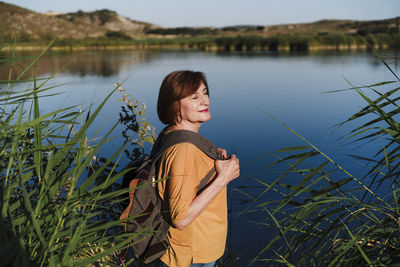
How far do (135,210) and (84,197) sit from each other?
0.24 meters

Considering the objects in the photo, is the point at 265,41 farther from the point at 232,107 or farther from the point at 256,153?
the point at 256,153

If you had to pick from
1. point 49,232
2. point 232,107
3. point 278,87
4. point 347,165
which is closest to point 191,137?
point 49,232

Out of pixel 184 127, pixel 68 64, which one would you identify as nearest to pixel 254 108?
pixel 184 127

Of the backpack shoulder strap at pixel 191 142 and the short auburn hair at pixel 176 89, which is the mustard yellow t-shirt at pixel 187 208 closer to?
the backpack shoulder strap at pixel 191 142

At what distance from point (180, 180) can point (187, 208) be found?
13 cm

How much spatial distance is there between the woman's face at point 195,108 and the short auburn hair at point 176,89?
0.07ft

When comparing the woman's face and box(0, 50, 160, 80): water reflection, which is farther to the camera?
box(0, 50, 160, 80): water reflection

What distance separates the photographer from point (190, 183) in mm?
1431

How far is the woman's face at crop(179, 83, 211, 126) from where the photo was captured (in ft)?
5.18

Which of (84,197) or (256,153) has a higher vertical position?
(84,197)

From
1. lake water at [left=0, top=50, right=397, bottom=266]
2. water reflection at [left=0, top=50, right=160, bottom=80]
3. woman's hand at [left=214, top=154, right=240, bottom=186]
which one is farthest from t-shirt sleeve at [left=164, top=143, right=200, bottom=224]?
lake water at [left=0, top=50, right=397, bottom=266]

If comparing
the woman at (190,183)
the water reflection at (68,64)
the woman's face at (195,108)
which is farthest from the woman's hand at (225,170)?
the water reflection at (68,64)

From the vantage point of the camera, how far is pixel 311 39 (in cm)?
3631

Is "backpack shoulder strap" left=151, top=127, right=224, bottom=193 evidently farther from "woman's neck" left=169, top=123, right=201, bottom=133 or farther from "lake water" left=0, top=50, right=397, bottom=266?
"lake water" left=0, top=50, right=397, bottom=266
